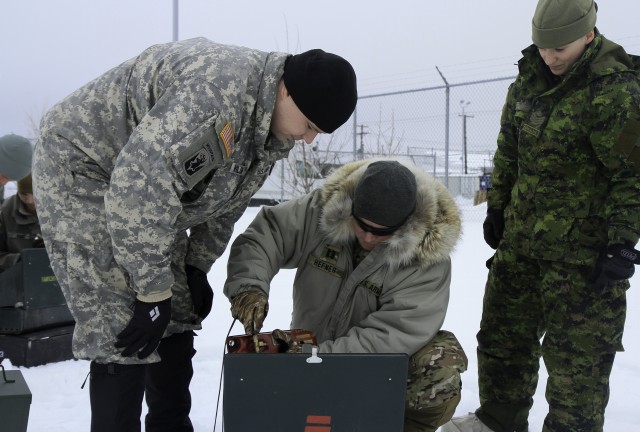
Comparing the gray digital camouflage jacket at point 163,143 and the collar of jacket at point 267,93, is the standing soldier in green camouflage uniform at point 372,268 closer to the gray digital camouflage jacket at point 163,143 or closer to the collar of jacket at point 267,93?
the gray digital camouflage jacket at point 163,143

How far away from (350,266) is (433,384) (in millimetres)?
510

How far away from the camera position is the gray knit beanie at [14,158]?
11.7 ft

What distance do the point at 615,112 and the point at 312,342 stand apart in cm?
126

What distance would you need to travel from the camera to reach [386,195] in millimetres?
2082

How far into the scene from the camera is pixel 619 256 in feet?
6.93

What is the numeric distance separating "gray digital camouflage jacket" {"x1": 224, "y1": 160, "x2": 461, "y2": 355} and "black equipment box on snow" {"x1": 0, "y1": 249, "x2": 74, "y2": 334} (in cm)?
167

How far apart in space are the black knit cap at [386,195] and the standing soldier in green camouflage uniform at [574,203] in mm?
540

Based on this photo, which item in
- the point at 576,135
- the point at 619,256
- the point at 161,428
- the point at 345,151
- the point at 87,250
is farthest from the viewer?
the point at 345,151

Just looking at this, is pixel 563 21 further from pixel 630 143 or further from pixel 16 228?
pixel 16 228

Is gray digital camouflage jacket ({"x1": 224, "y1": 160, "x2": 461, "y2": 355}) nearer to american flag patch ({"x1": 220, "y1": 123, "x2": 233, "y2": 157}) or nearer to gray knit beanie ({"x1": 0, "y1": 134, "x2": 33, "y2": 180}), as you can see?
american flag patch ({"x1": 220, "y1": 123, "x2": 233, "y2": 157})

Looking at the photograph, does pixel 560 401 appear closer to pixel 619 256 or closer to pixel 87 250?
pixel 619 256

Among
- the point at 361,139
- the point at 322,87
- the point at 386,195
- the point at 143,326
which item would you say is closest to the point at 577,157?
the point at 386,195

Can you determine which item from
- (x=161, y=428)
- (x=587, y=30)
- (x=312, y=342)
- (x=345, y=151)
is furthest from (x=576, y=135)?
(x=345, y=151)

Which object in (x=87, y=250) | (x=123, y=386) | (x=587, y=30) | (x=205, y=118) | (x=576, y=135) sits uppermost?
(x=587, y=30)
